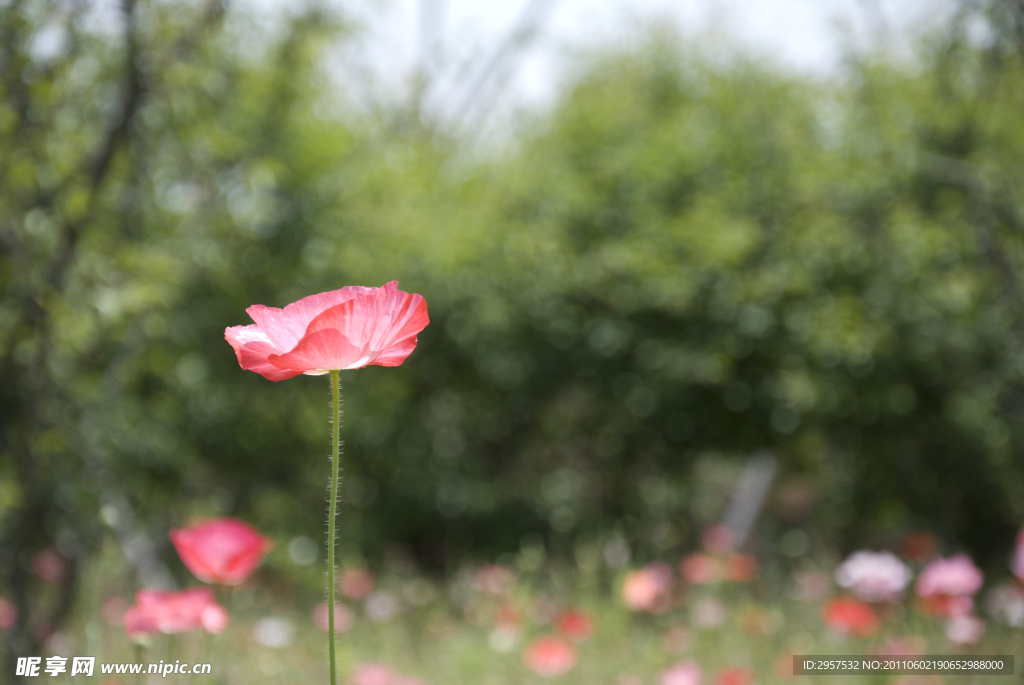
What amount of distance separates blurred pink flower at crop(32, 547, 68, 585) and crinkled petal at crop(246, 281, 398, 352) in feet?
4.73

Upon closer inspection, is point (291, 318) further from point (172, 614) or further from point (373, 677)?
point (373, 677)

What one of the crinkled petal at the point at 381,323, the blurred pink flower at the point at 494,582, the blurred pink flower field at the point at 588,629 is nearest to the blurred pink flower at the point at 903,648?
the blurred pink flower field at the point at 588,629

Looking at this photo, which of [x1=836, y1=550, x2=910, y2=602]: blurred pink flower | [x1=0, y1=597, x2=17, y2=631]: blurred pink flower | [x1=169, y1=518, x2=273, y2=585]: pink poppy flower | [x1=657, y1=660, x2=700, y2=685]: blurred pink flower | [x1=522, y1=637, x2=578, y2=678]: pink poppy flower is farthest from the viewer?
[x1=836, y1=550, x2=910, y2=602]: blurred pink flower

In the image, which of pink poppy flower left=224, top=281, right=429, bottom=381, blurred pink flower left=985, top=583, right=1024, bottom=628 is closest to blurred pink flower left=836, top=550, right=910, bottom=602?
blurred pink flower left=985, top=583, right=1024, bottom=628

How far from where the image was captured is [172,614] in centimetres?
118

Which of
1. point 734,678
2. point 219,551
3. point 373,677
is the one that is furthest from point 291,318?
point 734,678

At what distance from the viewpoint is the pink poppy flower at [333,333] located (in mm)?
667

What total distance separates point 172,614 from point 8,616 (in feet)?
2.81

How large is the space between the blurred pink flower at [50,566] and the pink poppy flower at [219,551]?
0.88m

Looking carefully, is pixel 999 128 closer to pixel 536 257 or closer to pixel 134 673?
pixel 536 257

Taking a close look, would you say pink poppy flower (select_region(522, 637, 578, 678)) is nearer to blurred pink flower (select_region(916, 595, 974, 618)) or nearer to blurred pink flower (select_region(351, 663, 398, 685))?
blurred pink flower (select_region(351, 663, 398, 685))

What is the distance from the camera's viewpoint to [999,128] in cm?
334

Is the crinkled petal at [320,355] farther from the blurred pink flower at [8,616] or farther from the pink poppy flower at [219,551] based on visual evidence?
the blurred pink flower at [8,616]

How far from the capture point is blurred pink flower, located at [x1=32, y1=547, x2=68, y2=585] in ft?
A: 6.12
